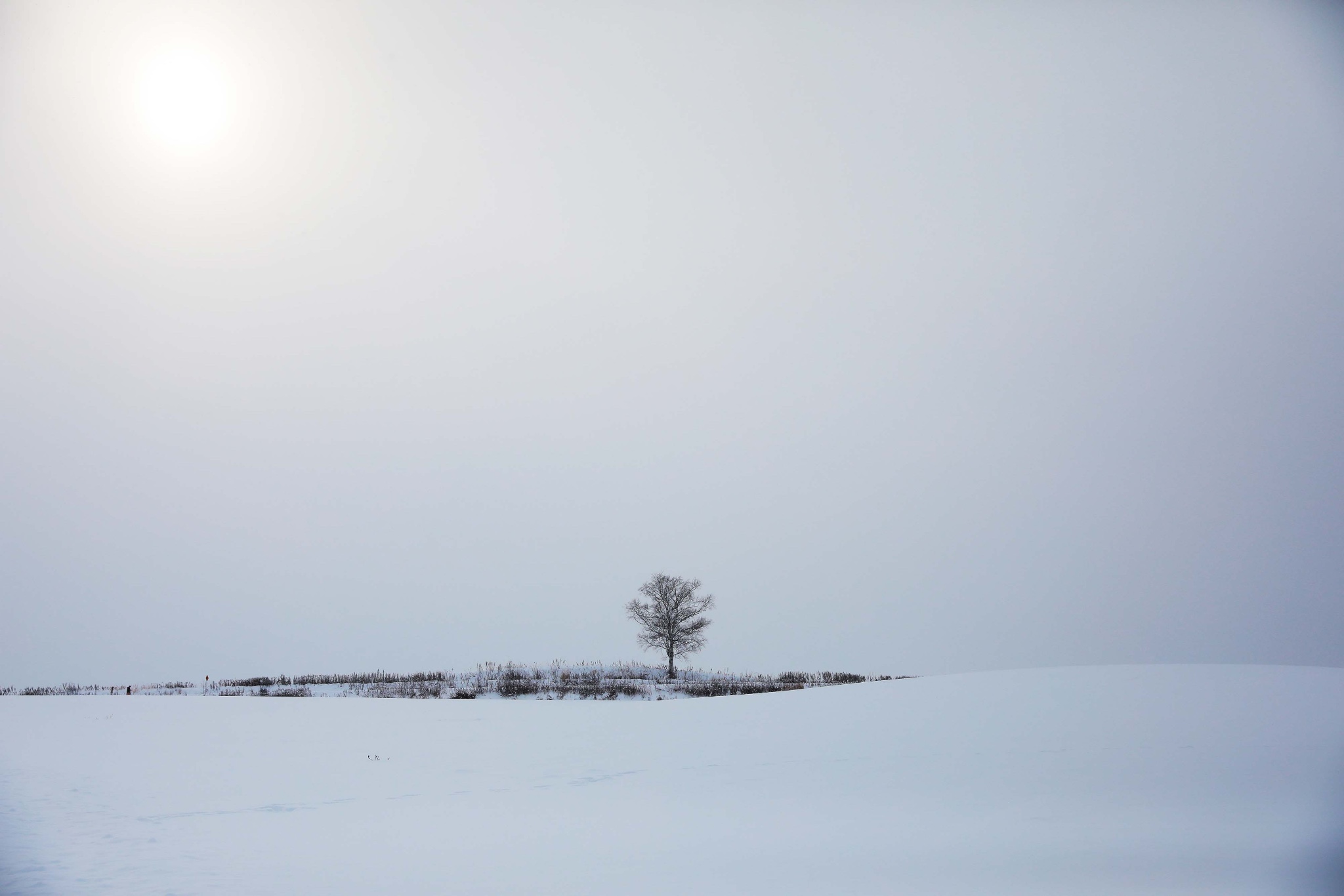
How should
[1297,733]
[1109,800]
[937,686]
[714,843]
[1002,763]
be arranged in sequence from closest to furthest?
[714,843], [1109,800], [1002,763], [1297,733], [937,686]

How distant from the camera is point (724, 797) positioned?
425 inches

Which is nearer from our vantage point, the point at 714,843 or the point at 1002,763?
the point at 714,843

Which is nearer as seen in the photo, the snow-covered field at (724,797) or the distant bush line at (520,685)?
the snow-covered field at (724,797)

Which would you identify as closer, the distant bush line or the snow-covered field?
the snow-covered field

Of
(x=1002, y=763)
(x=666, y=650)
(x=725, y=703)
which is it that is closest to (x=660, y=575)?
(x=666, y=650)

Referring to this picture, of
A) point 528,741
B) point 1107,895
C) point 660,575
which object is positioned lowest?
point 1107,895

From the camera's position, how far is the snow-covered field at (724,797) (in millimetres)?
7648

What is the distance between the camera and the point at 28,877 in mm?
7195

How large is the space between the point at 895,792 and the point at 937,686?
28.2 ft

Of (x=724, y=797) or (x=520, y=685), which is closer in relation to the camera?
(x=724, y=797)

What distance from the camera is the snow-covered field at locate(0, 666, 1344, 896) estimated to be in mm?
7648

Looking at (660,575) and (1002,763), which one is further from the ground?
(660,575)

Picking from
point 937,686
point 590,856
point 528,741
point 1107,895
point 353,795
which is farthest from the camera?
point 937,686

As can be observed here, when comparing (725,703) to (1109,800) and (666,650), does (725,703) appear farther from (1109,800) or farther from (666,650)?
(666,650)
